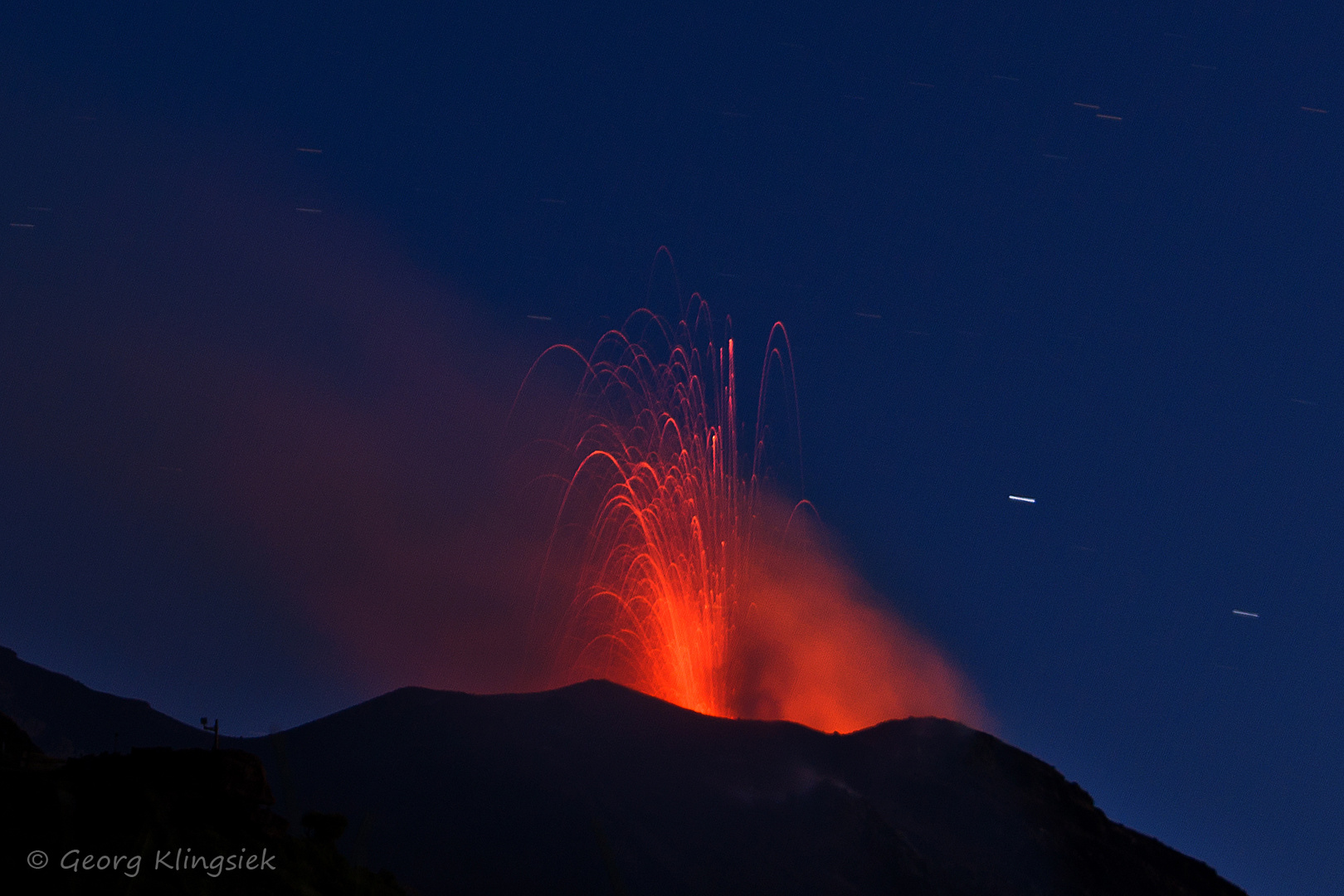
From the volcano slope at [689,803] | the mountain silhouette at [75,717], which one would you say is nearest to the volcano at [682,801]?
the volcano slope at [689,803]

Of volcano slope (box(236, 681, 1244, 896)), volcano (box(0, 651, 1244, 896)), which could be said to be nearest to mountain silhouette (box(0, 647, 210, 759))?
volcano (box(0, 651, 1244, 896))

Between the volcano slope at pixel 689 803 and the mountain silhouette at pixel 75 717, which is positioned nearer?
the volcano slope at pixel 689 803

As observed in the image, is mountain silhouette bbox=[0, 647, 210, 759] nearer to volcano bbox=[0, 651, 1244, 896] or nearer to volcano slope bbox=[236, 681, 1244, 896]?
volcano bbox=[0, 651, 1244, 896]

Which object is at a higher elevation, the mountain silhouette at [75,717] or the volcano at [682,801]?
the volcano at [682,801]

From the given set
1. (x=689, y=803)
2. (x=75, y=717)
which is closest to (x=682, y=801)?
(x=689, y=803)

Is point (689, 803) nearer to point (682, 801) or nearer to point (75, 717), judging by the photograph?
point (682, 801)

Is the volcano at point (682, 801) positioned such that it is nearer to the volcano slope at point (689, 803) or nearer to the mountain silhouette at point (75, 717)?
the volcano slope at point (689, 803)
